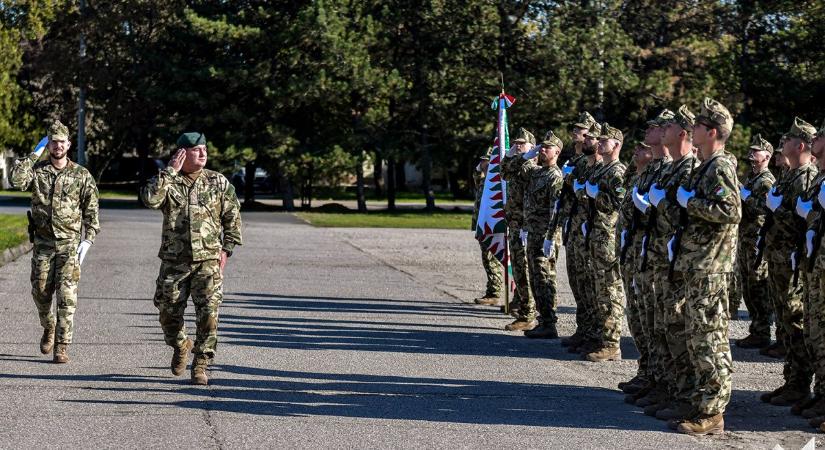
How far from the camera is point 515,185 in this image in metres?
13.8

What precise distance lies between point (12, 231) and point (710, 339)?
67.0ft

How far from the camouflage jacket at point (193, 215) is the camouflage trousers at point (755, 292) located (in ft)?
18.5

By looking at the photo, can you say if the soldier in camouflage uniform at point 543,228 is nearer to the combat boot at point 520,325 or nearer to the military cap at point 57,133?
the combat boot at point 520,325

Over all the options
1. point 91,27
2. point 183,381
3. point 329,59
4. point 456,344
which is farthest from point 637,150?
point 91,27

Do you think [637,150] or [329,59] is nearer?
[637,150]

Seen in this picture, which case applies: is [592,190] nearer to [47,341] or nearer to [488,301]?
[47,341]

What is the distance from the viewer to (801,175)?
10.2 metres

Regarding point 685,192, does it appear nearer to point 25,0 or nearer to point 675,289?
point 675,289

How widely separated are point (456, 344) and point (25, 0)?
87.1ft

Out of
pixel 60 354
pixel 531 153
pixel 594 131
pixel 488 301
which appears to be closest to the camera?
pixel 60 354

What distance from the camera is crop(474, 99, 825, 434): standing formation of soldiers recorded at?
812 centimetres

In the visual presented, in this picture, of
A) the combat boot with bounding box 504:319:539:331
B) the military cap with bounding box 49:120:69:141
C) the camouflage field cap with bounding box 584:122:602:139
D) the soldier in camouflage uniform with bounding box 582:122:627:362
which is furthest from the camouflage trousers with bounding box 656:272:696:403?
the military cap with bounding box 49:120:69:141

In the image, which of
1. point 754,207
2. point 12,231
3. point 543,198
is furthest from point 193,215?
point 12,231

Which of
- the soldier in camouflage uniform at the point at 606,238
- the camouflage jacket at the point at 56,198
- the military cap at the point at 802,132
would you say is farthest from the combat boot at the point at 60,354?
the military cap at the point at 802,132
